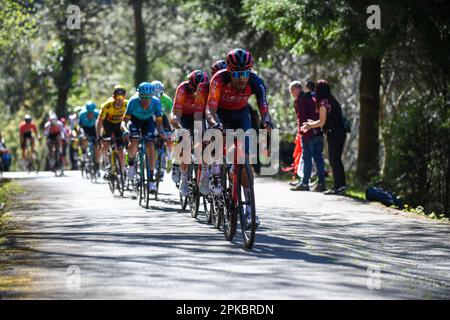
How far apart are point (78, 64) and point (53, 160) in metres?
22.9

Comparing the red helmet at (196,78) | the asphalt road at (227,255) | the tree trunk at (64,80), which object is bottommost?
the asphalt road at (227,255)

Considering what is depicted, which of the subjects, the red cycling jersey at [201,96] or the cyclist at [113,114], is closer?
the red cycling jersey at [201,96]

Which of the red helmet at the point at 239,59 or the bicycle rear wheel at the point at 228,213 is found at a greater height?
the red helmet at the point at 239,59

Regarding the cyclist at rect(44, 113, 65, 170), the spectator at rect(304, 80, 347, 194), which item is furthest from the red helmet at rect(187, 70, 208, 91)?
the cyclist at rect(44, 113, 65, 170)

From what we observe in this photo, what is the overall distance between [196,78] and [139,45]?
3316 cm

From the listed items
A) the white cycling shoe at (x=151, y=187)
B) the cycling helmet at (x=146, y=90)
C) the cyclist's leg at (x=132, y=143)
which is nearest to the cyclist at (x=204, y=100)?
the white cycling shoe at (x=151, y=187)

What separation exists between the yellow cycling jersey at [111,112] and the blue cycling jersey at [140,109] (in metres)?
3.60

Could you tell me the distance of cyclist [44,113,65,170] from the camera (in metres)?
33.2

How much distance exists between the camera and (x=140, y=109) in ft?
61.2

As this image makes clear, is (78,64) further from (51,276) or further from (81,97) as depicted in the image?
(51,276)

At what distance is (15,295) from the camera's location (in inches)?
372

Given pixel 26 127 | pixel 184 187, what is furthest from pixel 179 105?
pixel 26 127

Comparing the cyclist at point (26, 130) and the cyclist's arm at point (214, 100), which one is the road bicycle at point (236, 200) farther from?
the cyclist at point (26, 130)

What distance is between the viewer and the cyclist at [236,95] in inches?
486
